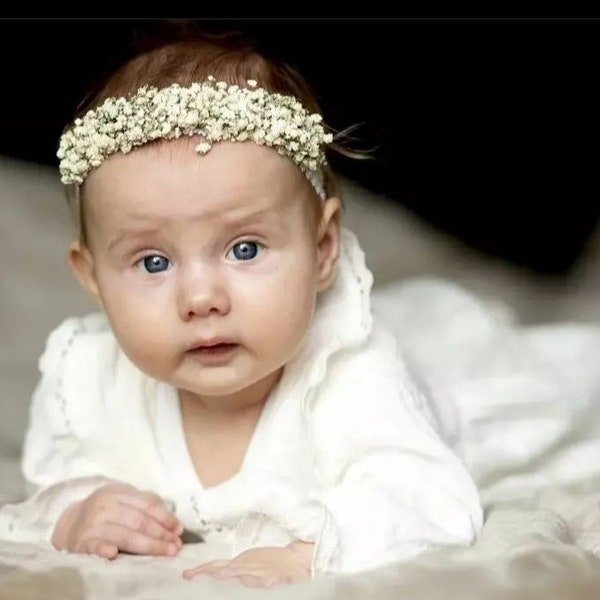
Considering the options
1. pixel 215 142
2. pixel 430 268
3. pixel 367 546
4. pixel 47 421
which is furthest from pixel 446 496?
pixel 430 268

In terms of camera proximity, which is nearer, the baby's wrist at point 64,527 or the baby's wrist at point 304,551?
the baby's wrist at point 304,551

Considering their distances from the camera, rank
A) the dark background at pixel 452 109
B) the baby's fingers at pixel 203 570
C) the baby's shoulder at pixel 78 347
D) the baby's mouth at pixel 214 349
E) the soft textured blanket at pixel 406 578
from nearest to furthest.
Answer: the soft textured blanket at pixel 406 578 → the baby's fingers at pixel 203 570 → the baby's mouth at pixel 214 349 → the baby's shoulder at pixel 78 347 → the dark background at pixel 452 109

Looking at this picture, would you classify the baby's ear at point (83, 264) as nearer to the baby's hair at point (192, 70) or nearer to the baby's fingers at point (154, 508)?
the baby's hair at point (192, 70)

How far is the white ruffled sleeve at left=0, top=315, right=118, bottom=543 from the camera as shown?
150 cm

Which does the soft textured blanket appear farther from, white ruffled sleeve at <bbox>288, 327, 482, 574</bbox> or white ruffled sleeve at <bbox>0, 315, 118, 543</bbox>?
white ruffled sleeve at <bbox>0, 315, 118, 543</bbox>

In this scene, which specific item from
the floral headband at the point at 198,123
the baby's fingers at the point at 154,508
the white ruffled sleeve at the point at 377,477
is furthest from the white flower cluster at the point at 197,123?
the baby's fingers at the point at 154,508

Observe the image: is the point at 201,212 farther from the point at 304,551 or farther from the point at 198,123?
the point at 304,551

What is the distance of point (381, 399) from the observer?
4.59 feet

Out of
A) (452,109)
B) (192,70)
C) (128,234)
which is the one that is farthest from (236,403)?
(452,109)

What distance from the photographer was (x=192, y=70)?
1.38 meters

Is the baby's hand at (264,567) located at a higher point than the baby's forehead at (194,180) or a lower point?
lower

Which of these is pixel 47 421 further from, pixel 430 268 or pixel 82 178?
pixel 430 268

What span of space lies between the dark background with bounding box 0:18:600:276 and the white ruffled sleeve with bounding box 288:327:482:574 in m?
1.08

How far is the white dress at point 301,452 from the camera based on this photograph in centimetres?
129
